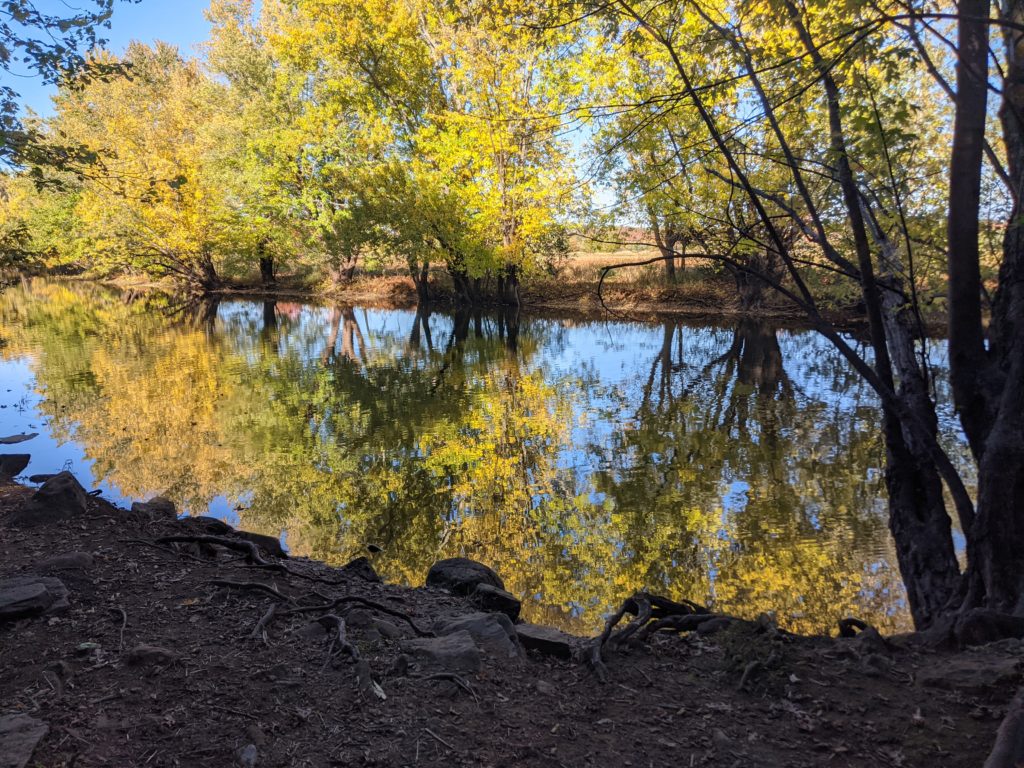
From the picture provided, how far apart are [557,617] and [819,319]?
3.26 meters

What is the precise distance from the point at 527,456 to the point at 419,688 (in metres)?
6.74

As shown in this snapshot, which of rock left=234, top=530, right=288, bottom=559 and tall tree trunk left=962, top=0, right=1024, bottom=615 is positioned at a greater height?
tall tree trunk left=962, top=0, right=1024, bottom=615

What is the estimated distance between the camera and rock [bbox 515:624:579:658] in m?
4.09

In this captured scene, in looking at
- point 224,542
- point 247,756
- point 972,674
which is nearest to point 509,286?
point 224,542

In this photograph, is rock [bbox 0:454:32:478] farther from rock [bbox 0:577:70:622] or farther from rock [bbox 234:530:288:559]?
rock [bbox 0:577:70:622]

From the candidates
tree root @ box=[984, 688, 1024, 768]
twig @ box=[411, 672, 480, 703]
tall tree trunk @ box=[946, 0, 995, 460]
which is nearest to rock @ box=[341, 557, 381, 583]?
twig @ box=[411, 672, 480, 703]

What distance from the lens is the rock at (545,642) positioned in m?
4.09

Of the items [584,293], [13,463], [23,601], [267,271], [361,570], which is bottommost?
[13,463]

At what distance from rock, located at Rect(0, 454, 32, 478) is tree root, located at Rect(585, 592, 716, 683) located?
28.8ft

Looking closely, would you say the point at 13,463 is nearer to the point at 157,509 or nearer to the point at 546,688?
the point at 157,509

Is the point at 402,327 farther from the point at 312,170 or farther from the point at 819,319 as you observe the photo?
the point at 819,319

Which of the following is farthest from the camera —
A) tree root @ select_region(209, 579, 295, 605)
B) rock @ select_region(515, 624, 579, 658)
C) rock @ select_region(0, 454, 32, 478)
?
rock @ select_region(0, 454, 32, 478)

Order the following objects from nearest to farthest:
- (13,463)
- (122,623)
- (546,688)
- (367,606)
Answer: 1. (546,688)
2. (122,623)
3. (367,606)
4. (13,463)

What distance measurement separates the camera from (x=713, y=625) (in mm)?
4312
